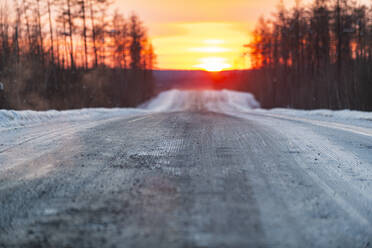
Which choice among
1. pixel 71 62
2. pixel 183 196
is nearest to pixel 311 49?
pixel 71 62

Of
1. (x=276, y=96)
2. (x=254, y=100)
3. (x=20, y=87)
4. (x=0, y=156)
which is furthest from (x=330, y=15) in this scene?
(x=0, y=156)

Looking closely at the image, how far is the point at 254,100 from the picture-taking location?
64.7 m

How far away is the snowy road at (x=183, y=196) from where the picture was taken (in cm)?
254

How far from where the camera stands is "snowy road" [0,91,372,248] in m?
2.54

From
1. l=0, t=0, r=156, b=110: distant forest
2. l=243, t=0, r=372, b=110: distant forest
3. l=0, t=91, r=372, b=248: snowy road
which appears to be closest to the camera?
l=0, t=91, r=372, b=248: snowy road

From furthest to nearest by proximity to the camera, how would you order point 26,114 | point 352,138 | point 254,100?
1. point 254,100
2. point 26,114
3. point 352,138

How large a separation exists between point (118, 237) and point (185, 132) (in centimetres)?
582

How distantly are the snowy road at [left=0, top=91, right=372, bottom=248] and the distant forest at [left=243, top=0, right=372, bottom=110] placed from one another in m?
20.0

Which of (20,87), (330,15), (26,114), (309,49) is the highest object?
(330,15)

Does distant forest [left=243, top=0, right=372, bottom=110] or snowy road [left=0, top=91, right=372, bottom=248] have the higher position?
distant forest [left=243, top=0, right=372, bottom=110]

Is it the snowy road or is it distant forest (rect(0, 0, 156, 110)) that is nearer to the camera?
the snowy road

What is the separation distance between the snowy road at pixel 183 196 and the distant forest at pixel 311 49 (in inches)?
786

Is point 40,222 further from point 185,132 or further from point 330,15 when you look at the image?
point 330,15

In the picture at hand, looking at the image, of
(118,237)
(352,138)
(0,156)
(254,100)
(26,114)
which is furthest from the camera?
(254,100)
